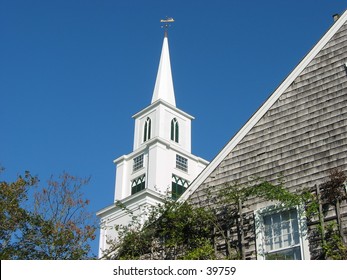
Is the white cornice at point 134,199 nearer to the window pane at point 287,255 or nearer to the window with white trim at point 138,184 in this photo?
the window with white trim at point 138,184

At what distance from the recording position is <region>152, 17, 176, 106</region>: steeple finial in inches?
1948

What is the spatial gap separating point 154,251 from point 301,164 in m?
3.94

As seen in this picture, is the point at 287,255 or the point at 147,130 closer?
the point at 287,255

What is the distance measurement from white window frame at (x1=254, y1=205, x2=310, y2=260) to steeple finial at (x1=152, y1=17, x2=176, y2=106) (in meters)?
36.5

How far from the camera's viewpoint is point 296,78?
13.6m

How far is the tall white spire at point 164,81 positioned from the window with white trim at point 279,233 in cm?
3658

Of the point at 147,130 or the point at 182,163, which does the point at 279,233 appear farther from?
the point at 147,130

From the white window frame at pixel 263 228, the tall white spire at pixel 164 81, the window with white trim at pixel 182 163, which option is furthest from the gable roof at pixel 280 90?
the tall white spire at pixel 164 81

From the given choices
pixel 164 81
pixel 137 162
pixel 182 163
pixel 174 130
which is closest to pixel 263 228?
pixel 182 163

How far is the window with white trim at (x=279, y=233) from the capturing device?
38.8 feet

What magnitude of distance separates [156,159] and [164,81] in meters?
9.03

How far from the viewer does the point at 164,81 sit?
5091cm

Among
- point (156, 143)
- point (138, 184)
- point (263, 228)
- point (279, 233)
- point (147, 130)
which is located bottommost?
point (279, 233)
